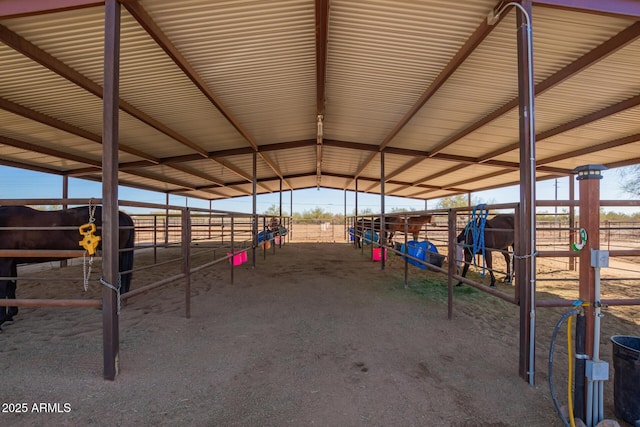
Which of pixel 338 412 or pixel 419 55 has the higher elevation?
pixel 419 55

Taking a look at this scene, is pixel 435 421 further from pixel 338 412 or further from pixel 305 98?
pixel 305 98

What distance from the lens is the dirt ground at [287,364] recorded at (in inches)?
65.6

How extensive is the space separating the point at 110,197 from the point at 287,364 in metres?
1.82

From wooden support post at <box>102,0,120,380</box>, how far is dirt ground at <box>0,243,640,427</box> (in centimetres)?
26

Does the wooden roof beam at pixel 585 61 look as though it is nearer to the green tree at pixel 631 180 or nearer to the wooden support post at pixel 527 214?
the wooden support post at pixel 527 214

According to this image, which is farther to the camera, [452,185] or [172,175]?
[452,185]

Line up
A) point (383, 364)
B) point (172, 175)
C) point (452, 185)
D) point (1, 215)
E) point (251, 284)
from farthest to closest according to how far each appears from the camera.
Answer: point (452, 185) → point (172, 175) → point (251, 284) → point (1, 215) → point (383, 364)

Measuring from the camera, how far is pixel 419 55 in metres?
3.54

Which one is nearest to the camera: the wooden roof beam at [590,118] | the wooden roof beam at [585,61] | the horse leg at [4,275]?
the wooden roof beam at [585,61]

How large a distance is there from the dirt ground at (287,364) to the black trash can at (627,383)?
11cm

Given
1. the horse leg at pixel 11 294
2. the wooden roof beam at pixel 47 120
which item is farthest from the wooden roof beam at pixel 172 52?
the horse leg at pixel 11 294

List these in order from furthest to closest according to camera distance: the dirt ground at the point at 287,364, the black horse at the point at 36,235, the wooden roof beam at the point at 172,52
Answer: the black horse at the point at 36,235
the wooden roof beam at the point at 172,52
the dirt ground at the point at 287,364

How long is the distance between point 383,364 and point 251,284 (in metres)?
3.28

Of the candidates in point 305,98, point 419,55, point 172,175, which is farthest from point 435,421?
point 172,175
